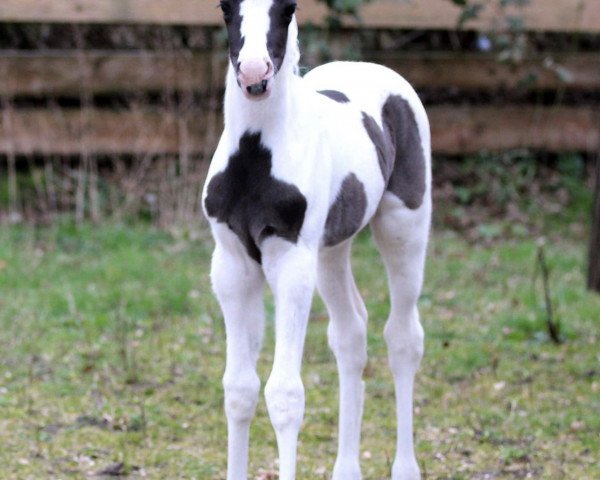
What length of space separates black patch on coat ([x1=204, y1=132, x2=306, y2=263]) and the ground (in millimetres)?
1530

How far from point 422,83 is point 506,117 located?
0.84 metres

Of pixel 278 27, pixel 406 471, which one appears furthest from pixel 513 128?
pixel 278 27

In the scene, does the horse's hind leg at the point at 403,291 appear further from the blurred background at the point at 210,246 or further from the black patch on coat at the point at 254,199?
the black patch on coat at the point at 254,199

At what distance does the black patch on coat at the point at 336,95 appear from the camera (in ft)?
14.5

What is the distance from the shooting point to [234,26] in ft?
12.3

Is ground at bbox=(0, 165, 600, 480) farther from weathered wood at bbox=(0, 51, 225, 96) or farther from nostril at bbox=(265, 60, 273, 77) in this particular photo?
nostril at bbox=(265, 60, 273, 77)

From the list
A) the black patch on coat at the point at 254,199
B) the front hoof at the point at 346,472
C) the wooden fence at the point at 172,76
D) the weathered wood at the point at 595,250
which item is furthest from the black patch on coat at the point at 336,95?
the wooden fence at the point at 172,76

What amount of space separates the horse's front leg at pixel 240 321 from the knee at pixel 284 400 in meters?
0.18

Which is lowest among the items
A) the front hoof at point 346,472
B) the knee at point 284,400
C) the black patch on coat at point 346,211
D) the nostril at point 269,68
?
the front hoof at point 346,472

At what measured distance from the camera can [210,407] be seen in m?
6.03

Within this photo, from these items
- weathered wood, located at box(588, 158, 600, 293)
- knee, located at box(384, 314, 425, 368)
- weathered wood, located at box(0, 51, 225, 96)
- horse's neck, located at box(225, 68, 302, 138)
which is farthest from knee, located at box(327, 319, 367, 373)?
weathered wood, located at box(0, 51, 225, 96)

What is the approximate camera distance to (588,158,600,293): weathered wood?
762cm

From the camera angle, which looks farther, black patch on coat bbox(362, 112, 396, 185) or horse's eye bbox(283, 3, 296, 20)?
black patch on coat bbox(362, 112, 396, 185)

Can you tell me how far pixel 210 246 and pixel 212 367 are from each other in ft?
8.94
